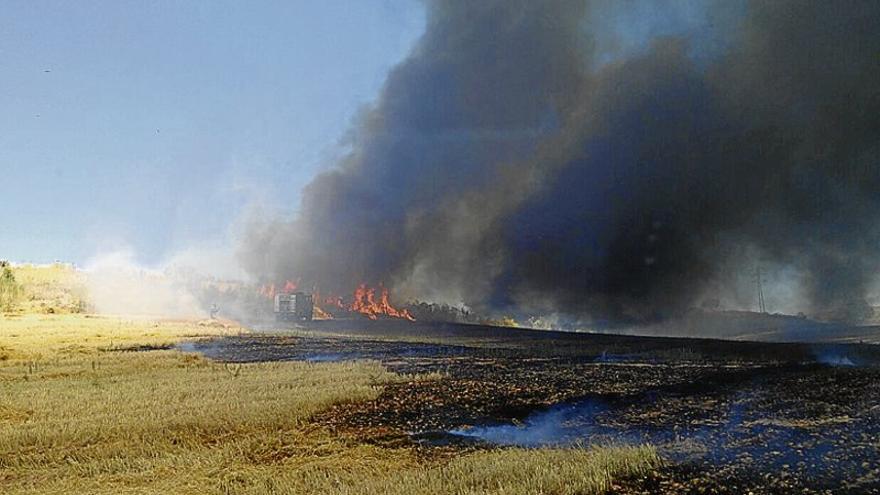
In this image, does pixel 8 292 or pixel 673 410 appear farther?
pixel 8 292

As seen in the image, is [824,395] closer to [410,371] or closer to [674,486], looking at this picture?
[674,486]

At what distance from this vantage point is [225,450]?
49.0 feet

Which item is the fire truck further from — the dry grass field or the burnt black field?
the dry grass field

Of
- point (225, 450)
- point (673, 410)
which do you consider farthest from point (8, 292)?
point (673, 410)

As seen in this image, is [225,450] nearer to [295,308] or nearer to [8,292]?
[295,308]

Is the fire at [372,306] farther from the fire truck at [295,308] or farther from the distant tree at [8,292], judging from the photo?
the distant tree at [8,292]

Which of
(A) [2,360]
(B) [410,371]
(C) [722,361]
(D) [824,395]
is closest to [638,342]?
(C) [722,361]

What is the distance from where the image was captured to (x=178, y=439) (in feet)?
53.4

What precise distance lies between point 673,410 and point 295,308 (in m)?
69.9

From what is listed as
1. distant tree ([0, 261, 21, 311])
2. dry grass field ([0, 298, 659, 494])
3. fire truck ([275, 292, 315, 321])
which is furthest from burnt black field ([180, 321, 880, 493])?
distant tree ([0, 261, 21, 311])

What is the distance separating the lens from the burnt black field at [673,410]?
1274 centimetres

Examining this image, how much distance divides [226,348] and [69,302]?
218ft

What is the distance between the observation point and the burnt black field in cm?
1274

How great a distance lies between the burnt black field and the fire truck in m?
45.0
